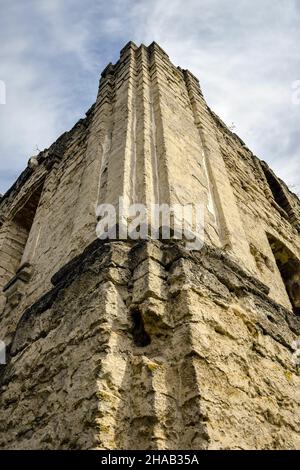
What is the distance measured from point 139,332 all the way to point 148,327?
0.06 m

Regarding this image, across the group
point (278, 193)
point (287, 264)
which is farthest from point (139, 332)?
point (278, 193)

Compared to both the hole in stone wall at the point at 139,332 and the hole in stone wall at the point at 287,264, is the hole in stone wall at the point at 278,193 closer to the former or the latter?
the hole in stone wall at the point at 287,264

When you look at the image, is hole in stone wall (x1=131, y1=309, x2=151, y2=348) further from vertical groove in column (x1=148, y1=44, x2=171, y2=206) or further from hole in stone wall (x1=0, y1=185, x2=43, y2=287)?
hole in stone wall (x1=0, y1=185, x2=43, y2=287)

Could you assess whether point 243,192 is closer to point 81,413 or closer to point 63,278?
point 63,278

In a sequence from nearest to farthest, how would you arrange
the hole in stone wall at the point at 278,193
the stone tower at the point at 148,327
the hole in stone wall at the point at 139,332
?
the stone tower at the point at 148,327 < the hole in stone wall at the point at 139,332 < the hole in stone wall at the point at 278,193

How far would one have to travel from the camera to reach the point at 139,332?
199cm

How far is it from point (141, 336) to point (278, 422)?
Answer: 0.73 metres

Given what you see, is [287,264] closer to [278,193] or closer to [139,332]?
[278,193]

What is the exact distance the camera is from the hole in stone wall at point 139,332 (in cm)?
196

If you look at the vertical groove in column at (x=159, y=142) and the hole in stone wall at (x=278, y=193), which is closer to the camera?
the vertical groove in column at (x=159, y=142)

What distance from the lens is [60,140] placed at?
6562 millimetres

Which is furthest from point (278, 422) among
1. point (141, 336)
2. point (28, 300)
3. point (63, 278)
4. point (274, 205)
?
point (274, 205)

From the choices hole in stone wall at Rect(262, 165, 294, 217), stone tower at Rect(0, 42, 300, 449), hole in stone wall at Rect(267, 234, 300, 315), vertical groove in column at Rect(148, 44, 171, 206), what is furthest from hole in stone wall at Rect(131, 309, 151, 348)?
hole in stone wall at Rect(262, 165, 294, 217)

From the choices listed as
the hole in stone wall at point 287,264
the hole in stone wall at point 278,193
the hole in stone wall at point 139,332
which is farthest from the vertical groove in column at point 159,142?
the hole in stone wall at point 278,193
